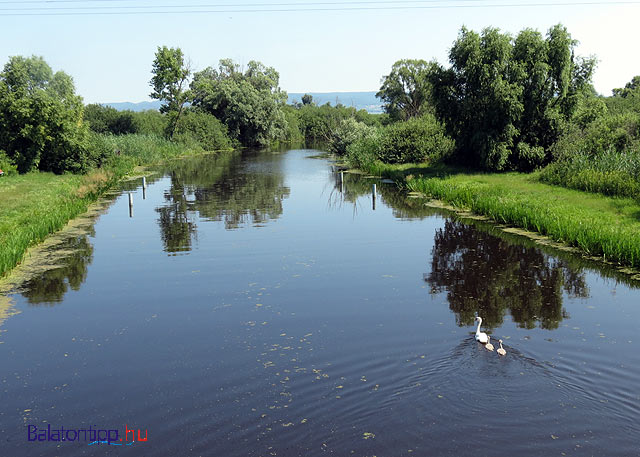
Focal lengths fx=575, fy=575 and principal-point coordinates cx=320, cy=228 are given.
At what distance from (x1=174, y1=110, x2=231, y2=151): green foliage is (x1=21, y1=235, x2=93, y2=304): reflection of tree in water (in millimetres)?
63056

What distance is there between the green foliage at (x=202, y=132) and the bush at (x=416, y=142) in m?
42.9

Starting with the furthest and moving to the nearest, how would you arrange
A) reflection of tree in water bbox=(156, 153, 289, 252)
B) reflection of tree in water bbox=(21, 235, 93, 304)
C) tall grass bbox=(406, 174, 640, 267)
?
reflection of tree in water bbox=(156, 153, 289, 252)
tall grass bbox=(406, 174, 640, 267)
reflection of tree in water bbox=(21, 235, 93, 304)

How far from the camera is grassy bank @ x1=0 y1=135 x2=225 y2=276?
790 inches

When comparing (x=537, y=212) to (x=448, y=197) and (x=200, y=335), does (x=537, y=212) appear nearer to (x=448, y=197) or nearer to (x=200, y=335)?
(x=448, y=197)

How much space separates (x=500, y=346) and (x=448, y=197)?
67.8 feet

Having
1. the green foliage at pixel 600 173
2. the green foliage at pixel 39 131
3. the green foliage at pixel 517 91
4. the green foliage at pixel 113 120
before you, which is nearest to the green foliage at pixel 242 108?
the green foliage at pixel 113 120

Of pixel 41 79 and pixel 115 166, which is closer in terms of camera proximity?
pixel 115 166

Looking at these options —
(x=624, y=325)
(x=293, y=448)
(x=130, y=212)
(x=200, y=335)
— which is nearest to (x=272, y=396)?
(x=293, y=448)

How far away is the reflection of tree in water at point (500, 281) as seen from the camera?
14125mm

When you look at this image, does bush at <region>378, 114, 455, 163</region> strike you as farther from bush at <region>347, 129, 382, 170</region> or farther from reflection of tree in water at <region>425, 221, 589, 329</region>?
reflection of tree in water at <region>425, 221, 589, 329</region>

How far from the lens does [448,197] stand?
3142cm

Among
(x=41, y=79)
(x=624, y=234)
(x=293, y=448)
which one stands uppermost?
(x=41, y=79)

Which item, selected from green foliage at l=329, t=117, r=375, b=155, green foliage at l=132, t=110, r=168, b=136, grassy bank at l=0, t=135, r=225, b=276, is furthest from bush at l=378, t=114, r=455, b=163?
green foliage at l=132, t=110, r=168, b=136

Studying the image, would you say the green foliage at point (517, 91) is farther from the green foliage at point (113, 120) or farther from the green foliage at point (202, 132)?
the green foliage at point (113, 120)
